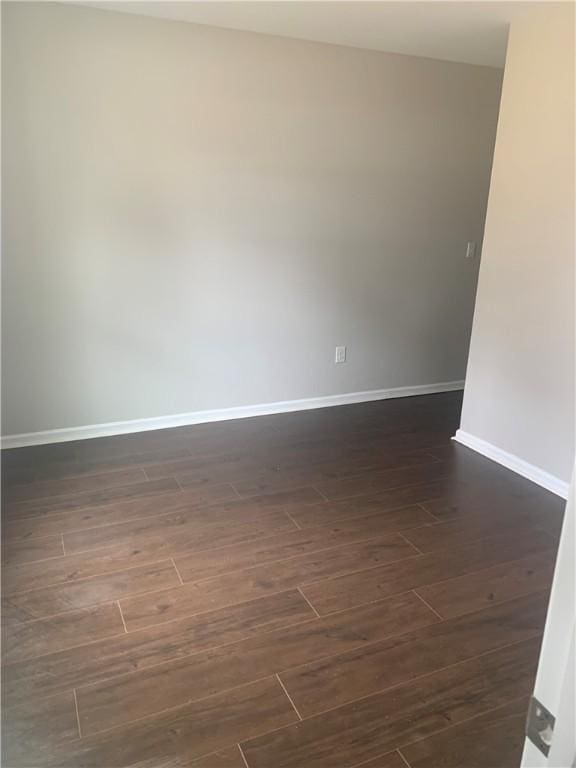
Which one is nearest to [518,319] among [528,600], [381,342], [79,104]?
[381,342]

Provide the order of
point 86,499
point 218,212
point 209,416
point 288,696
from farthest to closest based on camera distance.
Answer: point 209,416 → point 218,212 → point 86,499 → point 288,696

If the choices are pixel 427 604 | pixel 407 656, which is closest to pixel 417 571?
pixel 427 604

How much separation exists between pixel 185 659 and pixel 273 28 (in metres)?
3.19

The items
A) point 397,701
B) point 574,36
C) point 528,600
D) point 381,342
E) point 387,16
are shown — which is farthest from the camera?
point 381,342

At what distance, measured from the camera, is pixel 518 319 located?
10.6ft

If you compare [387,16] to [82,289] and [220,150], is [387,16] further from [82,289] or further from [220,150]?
[82,289]

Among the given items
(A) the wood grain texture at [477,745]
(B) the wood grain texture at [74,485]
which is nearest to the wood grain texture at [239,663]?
(A) the wood grain texture at [477,745]

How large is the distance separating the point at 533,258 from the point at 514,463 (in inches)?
44.6

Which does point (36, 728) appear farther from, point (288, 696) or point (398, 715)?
point (398, 715)

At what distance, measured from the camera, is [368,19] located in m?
3.04

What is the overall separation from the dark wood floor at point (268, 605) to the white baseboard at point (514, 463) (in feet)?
0.21

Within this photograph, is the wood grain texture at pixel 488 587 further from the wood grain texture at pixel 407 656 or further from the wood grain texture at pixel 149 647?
the wood grain texture at pixel 149 647

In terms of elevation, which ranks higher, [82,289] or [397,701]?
[82,289]

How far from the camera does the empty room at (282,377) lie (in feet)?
6.01
